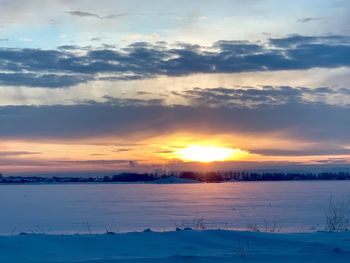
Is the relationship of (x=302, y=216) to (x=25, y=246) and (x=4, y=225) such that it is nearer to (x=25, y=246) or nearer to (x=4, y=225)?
(x=4, y=225)

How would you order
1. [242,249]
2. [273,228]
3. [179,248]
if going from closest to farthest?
[242,249] → [179,248] → [273,228]

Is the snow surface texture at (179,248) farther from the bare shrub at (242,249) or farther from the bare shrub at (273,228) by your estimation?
the bare shrub at (273,228)

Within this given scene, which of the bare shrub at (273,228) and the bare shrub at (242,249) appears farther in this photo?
the bare shrub at (273,228)

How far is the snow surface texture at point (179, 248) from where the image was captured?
9344mm

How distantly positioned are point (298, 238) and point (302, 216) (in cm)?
1483

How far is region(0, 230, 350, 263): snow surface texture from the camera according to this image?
30.7 feet

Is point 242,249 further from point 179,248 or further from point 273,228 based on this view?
point 273,228

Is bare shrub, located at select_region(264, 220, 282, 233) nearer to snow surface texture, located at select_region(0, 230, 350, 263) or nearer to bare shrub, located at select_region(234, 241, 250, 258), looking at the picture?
snow surface texture, located at select_region(0, 230, 350, 263)

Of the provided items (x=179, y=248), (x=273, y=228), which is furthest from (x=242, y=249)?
(x=273, y=228)

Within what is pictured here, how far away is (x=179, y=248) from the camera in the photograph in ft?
35.2

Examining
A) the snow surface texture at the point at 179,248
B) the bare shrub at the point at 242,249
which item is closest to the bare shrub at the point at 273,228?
the snow surface texture at the point at 179,248

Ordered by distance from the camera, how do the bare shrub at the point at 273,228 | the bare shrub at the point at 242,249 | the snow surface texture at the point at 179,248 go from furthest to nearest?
the bare shrub at the point at 273,228, the bare shrub at the point at 242,249, the snow surface texture at the point at 179,248

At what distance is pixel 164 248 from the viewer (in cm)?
1076

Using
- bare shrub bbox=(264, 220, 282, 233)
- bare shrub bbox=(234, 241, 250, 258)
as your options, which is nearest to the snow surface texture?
bare shrub bbox=(234, 241, 250, 258)
